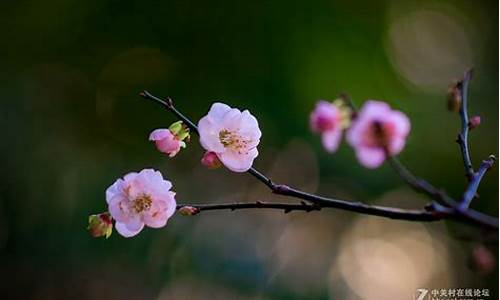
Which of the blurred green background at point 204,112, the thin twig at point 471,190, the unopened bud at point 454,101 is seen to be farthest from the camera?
the blurred green background at point 204,112

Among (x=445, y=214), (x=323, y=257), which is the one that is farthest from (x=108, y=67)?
(x=445, y=214)

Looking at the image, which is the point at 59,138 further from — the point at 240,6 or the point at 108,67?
the point at 240,6

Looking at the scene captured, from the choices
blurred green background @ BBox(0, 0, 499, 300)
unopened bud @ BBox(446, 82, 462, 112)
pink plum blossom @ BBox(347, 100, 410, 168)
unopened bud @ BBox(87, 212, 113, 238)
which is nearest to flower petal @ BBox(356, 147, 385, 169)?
pink plum blossom @ BBox(347, 100, 410, 168)

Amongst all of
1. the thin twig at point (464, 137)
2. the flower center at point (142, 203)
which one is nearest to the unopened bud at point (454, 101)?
the thin twig at point (464, 137)

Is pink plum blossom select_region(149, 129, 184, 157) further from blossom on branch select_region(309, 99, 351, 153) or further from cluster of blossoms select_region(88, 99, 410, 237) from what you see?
blossom on branch select_region(309, 99, 351, 153)

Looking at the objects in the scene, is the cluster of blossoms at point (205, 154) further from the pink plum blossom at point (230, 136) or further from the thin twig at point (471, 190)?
the thin twig at point (471, 190)

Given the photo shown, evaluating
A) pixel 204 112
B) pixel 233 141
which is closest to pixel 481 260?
pixel 233 141

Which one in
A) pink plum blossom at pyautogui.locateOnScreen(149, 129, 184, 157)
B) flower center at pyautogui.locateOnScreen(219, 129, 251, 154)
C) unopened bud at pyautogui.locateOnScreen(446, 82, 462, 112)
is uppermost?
unopened bud at pyautogui.locateOnScreen(446, 82, 462, 112)
